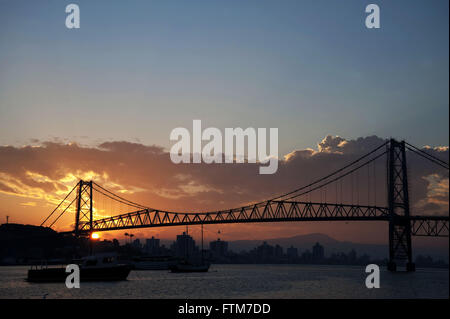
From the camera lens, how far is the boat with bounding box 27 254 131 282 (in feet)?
254

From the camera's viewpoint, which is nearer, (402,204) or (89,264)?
(89,264)

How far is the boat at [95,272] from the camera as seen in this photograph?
7738cm

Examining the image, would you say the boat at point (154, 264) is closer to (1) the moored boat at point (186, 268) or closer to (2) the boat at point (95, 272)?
(1) the moored boat at point (186, 268)

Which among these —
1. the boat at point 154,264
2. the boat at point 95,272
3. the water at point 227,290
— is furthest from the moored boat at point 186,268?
the boat at point 95,272

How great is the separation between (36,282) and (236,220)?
60.5 meters

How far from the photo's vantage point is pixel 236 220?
5192 inches

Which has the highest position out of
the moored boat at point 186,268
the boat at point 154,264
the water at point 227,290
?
the water at point 227,290

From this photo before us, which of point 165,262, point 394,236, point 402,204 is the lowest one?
point 165,262

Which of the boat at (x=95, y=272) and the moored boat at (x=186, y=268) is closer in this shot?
the boat at (x=95, y=272)

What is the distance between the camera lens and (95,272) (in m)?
77.3
